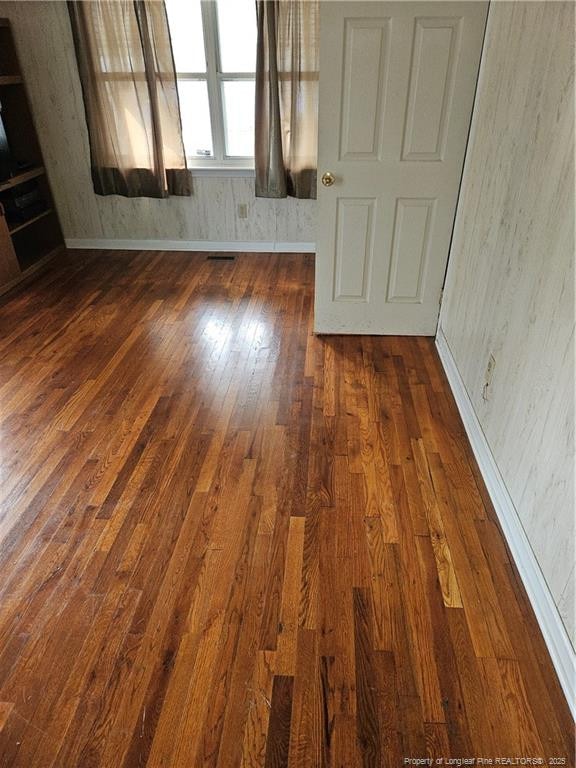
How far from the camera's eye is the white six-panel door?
7.38ft

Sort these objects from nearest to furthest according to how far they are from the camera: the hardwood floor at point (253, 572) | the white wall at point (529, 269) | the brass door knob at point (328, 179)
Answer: the hardwood floor at point (253, 572) → the white wall at point (529, 269) → the brass door knob at point (328, 179)

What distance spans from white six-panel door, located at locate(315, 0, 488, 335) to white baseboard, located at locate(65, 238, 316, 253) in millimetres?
1568

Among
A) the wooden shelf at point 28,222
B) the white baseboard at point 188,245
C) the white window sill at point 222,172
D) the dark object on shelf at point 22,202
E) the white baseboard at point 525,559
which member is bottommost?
the white baseboard at point 525,559

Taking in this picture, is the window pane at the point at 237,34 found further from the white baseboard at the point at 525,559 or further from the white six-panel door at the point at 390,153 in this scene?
the white baseboard at the point at 525,559

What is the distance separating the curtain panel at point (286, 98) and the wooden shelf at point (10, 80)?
1842 mm

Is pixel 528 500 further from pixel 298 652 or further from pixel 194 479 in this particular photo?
pixel 194 479

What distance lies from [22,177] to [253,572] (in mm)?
3678

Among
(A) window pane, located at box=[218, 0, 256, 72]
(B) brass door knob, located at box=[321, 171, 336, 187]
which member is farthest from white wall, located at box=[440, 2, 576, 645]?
(A) window pane, located at box=[218, 0, 256, 72]

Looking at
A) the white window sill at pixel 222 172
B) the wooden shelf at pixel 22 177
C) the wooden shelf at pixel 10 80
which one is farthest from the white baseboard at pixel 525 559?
the wooden shelf at pixel 10 80

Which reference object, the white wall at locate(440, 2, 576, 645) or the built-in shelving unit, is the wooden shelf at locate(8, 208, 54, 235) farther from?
the white wall at locate(440, 2, 576, 645)

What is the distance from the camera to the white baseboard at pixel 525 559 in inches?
54.0

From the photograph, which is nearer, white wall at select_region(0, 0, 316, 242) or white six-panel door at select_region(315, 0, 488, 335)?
white six-panel door at select_region(315, 0, 488, 335)

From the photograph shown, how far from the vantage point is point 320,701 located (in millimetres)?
1362

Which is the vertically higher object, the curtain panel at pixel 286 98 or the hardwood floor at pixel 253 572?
the curtain panel at pixel 286 98
